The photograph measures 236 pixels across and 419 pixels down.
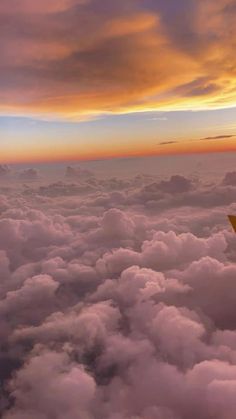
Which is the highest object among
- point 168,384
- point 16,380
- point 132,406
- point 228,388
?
point 228,388

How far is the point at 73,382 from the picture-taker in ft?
285

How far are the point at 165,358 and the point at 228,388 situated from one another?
2578cm

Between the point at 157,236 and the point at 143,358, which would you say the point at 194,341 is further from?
the point at 157,236

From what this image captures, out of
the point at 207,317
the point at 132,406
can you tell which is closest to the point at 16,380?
the point at 132,406

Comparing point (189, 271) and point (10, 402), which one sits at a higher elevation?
point (189, 271)

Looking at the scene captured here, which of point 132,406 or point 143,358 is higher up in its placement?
point 143,358

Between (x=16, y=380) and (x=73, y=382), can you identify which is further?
(x=16, y=380)

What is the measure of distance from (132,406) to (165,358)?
13972 mm

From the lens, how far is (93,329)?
372ft

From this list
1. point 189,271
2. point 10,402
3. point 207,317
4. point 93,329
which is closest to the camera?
point 10,402

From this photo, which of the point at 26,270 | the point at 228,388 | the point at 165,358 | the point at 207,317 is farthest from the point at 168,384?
the point at 26,270

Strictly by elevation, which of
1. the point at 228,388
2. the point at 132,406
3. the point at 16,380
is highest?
the point at 228,388

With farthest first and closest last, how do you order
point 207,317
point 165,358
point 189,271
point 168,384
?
point 189,271 < point 207,317 < point 165,358 < point 168,384

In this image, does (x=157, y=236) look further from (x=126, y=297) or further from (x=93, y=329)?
(x=93, y=329)
